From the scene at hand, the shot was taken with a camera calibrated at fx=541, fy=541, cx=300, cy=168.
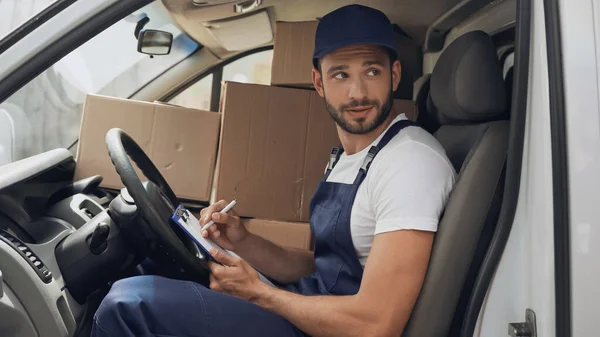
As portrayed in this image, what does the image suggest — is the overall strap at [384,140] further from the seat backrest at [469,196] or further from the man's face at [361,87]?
the seat backrest at [469,196]

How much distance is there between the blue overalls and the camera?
991 mm

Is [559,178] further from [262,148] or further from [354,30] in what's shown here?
[262,148]

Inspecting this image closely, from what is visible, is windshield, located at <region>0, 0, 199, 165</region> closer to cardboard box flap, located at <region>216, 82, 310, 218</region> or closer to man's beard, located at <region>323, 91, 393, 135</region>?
cardboard box flap, located at <region>216, 82, 310, 218</region>

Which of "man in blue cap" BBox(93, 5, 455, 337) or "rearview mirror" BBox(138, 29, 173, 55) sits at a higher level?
"rearview mirror" BBox(138, 29, 173, 55)

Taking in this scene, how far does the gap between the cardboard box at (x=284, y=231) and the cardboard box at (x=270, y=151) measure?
0.17ft

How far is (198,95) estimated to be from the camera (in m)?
2.64

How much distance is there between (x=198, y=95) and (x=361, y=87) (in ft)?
4.86

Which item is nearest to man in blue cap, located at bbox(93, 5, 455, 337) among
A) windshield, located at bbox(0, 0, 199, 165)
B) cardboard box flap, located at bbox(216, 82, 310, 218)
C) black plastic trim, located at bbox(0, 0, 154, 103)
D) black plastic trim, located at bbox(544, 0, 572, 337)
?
black plastic trim, located at bbox(544, 0, 572, 337)

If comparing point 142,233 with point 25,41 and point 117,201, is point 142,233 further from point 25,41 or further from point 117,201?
point 25,41

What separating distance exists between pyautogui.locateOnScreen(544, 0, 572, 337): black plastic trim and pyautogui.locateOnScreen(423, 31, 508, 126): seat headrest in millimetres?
214

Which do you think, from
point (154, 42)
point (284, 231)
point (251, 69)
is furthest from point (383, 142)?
point (251, 69)

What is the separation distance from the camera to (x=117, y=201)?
1.29 m

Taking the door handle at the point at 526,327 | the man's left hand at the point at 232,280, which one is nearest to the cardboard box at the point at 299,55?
the man's left hand at the point at 232,280

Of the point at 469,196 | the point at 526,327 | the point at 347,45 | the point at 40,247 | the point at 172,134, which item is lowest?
the point at 526,327
